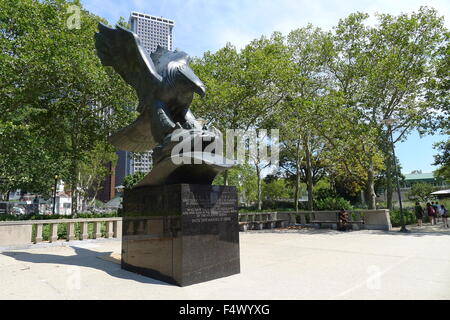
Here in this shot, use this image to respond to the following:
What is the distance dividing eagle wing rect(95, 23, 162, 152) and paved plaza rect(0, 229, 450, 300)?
3.10 metres

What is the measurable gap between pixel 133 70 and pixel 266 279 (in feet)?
18.4

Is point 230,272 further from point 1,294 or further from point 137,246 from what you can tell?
point 1,294

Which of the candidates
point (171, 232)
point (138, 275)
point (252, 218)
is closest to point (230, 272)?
point (171, 232)

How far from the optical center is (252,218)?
19391 millimetres

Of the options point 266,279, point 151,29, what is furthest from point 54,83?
point 151,29

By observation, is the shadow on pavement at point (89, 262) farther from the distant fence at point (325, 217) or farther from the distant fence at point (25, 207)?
the distant fence at point (25, 207)

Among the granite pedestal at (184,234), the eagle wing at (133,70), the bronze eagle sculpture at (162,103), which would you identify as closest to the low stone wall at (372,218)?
the granite pedestal at (184,234)

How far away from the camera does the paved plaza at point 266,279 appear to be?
15.2 ft

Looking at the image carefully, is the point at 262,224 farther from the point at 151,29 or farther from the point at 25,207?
the point at 151,29

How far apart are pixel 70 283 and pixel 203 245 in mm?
2398

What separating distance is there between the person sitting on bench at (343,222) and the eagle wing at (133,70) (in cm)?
1251

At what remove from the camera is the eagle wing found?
22.7ft

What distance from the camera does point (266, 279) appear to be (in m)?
5.56

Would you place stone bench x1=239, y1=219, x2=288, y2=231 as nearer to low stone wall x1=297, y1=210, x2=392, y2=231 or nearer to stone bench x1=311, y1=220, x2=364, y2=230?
stone bench x1=311, y1=220, x2=364, y2=230
